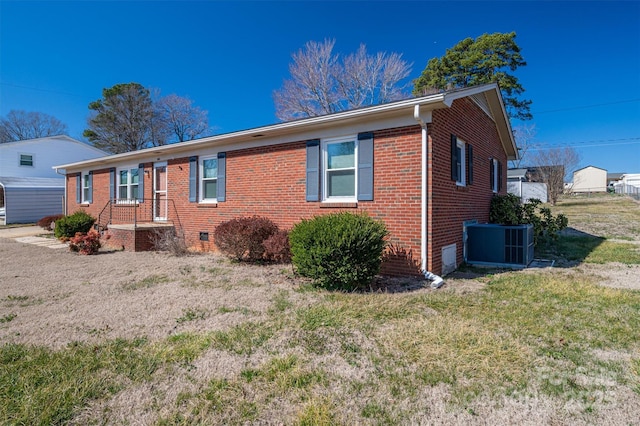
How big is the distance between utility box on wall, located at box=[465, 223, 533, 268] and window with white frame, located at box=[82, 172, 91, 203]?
605 inches

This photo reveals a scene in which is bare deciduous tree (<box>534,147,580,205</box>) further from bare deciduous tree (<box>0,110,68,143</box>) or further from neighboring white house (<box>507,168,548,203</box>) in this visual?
bare deciduous tree (<box>0,110,68,143</box>)

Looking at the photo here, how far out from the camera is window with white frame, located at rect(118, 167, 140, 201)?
1256 centimetres

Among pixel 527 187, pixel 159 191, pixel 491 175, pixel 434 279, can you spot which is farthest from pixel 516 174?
pixel 159 191

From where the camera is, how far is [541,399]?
8.08 feet

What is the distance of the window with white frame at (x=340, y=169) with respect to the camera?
7035 mm

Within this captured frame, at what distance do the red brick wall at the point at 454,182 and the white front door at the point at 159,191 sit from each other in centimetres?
905

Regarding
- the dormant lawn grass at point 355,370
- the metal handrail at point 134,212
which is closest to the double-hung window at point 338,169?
the dormant lawn grass at point 355,370

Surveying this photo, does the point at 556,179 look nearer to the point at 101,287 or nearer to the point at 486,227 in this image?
the point at 486,227

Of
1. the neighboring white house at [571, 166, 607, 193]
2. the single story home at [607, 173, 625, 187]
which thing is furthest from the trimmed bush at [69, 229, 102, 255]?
the single story home at [607, 173, 625, 187]

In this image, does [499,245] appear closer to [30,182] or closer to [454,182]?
[454,182]

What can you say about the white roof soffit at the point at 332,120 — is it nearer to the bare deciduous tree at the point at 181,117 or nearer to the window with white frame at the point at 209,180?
the window with white frame at the point at 209,180

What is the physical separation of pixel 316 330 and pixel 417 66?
2303 cm

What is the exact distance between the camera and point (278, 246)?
286 inches

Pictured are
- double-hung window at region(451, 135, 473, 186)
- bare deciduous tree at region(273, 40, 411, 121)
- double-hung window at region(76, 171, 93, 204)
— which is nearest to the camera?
double-hung window at region(451, 135, 473, 186)
